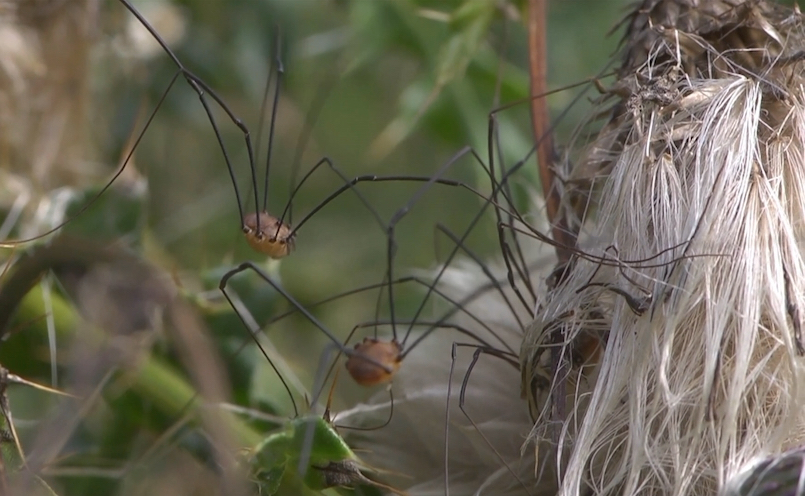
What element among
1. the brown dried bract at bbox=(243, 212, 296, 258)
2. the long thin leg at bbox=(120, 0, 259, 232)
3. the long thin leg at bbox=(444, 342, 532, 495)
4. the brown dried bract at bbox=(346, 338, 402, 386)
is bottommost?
the long thin leg at bbox=(444, 342, 532, 495)

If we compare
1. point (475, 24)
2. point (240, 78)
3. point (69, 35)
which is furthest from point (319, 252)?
point (475, 24)

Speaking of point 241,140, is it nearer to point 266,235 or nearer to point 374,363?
point 266,235

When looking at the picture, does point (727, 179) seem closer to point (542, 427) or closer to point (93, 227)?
point (542, 427)

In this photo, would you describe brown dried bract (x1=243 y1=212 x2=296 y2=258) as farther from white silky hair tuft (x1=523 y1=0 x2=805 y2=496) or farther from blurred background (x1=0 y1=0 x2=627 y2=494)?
white silky hair tuft (x1=523 y1=0 x2=805 y2=496)

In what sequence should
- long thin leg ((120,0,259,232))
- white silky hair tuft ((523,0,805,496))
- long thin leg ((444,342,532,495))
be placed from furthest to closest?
long thin leg ((120,0,259,232)), long thin leg ((444,342,532,495)), white silky hair tuft ((523,0,805,496))

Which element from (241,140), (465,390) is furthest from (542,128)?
(241,140)

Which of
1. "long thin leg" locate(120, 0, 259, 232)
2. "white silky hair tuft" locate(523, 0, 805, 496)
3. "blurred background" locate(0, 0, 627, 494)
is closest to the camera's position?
"white silky hair tuft" locate(523, 0, 805, 496)

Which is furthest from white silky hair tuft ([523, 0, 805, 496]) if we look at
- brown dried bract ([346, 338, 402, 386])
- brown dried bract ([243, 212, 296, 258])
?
brown dried bract ([243, 212, 296, 258])
